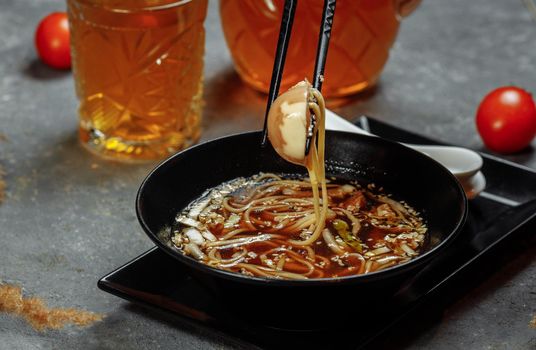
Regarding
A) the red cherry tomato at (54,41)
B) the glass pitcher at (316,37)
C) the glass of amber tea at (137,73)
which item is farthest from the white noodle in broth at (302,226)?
the red cherry tomato at (54,41)

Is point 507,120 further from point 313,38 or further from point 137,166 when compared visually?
point 137,166

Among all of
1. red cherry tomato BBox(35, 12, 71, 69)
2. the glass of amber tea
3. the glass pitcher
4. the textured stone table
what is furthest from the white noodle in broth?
red cherry tomato BBox(35, 12, 71, 69)

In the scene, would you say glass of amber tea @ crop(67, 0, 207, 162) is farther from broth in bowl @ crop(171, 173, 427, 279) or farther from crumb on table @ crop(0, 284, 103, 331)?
crumb on table @ crop(0, 284, 103, 331)

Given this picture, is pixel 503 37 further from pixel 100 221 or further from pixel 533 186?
pixel 100 221

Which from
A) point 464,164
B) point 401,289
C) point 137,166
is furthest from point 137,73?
point 401,289

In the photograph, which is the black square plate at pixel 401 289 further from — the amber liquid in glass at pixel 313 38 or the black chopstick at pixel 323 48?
the amber liquid in glass at pixel 313 38
